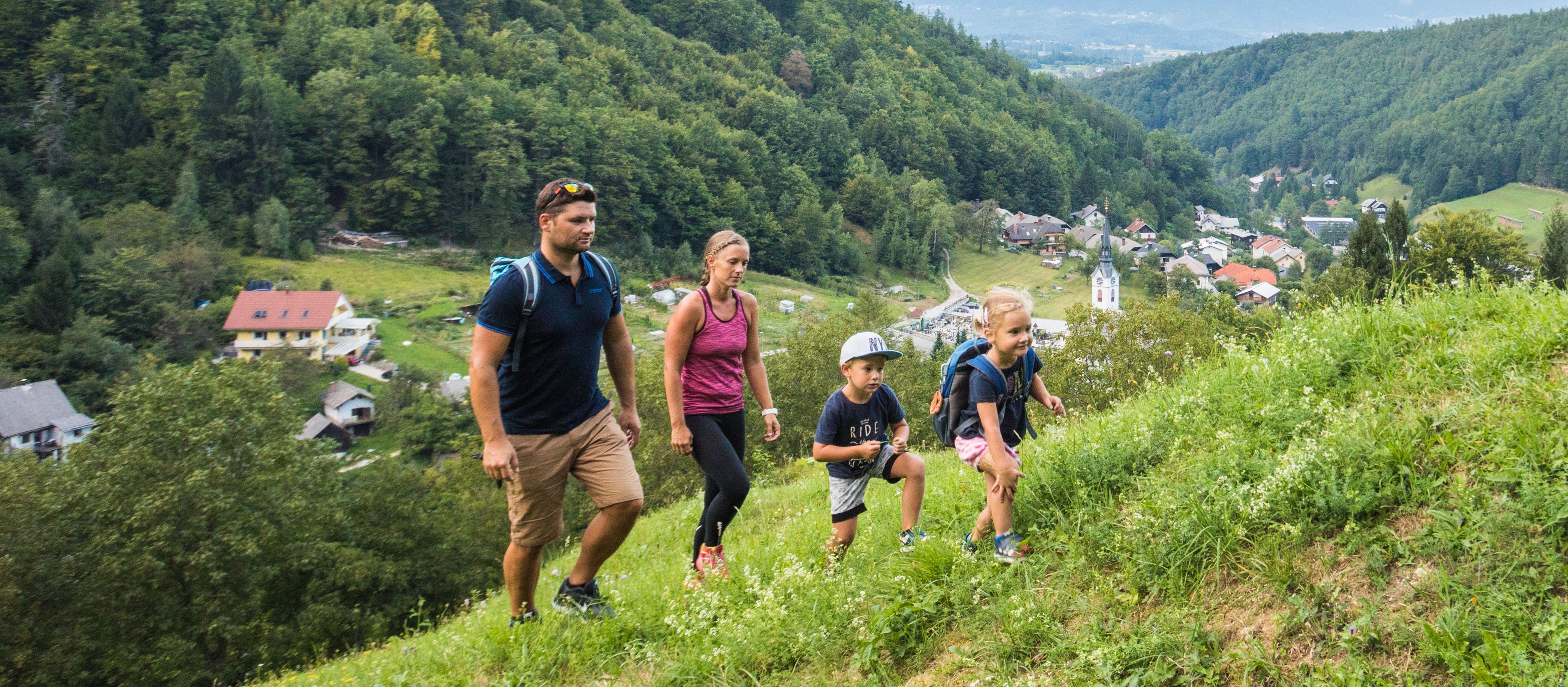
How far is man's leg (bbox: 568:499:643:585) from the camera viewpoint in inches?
176

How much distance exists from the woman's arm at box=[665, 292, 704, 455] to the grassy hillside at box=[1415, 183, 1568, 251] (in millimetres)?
139045

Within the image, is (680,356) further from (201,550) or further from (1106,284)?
(1106,284)

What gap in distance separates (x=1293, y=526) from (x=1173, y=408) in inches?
61.6

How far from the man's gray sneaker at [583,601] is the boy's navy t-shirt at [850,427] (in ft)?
4.71

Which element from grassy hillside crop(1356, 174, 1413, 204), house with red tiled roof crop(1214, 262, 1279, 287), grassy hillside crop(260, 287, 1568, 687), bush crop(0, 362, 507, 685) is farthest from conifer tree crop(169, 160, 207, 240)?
grassy hillside crop(1356, 174, 1413, 204)

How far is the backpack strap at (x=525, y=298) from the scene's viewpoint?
4.10 meters

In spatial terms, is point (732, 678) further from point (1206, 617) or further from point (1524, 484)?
point (1524, 484)

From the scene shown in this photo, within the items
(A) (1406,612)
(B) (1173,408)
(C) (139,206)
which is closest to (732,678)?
(A) (1406,612)

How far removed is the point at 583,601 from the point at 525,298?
1.74m

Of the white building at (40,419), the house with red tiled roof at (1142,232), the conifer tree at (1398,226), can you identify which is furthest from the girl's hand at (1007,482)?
the house with red tiled roof at (1142,232)

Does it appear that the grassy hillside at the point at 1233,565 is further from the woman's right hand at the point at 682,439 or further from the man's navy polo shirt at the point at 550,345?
the man's navy polo shirt at the point at 550,345

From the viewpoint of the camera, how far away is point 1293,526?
351cm

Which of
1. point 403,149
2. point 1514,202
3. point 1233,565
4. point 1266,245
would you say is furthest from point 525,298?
point 1514,202

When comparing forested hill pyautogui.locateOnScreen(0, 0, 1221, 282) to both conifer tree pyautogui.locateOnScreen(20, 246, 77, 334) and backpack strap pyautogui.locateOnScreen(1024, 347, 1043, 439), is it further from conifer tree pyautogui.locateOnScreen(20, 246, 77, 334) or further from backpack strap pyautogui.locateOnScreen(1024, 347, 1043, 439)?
backpack strap pyautogui.locateOnScreen(1024, 347, 1043, 439)
